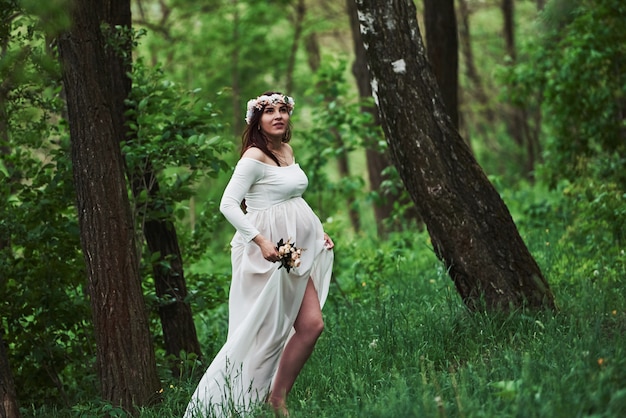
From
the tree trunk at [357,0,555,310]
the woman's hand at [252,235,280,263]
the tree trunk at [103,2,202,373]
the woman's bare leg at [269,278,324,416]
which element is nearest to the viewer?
the woman's hand at [252,235,280,263]

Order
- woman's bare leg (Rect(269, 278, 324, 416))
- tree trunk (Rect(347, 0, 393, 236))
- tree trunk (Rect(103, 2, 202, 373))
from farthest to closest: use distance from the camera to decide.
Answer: tree trunk (Rect(347, 0, 393, 236)), tree trunk (Rect(103, 2, 202, 373)), woman's bare leg (Rect(269, 278, 324, 416))

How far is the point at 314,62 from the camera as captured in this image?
26.4 meters

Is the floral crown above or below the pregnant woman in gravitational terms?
above

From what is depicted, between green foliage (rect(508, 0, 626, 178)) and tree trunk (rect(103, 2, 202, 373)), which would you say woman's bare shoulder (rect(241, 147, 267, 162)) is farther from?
green foliage (rect(508, 0, 626, 178))

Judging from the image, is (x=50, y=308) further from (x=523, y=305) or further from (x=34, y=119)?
(x=523, y=305)

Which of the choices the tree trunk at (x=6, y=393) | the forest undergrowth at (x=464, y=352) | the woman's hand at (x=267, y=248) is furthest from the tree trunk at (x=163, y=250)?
the woman's hand at (x=267, y=248)

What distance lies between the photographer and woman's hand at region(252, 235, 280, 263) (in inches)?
206

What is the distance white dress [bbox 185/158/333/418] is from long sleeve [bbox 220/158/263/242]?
0.04ft

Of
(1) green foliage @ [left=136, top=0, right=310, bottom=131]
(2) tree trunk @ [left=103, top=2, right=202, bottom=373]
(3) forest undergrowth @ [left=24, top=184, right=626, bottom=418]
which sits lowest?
(3) forest undergrowth @ [left=24, top=184, right=626, bottom=418]

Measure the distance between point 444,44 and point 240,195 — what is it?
5.95 m

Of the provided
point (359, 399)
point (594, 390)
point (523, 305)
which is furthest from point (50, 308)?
point (594, 390)

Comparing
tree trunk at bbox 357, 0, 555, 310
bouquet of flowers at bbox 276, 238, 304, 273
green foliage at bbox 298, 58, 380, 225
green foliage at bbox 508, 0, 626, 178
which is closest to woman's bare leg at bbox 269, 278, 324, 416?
bouquet of flowers at bbox 276, 238, 304, 273

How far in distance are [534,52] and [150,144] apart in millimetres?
8149

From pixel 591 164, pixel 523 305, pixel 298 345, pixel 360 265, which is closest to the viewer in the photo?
pixel 298 345
